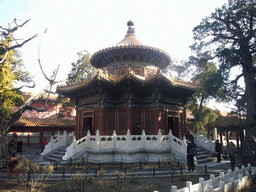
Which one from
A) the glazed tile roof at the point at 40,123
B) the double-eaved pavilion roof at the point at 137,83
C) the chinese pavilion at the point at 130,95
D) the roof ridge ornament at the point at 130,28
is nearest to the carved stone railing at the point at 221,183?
the chinese pavilion at the point at 130,95

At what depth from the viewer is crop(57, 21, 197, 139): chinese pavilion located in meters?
14.8

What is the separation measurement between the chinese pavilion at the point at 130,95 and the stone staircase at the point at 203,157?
2207mm

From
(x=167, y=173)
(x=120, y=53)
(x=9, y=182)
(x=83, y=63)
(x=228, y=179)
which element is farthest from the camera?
(x=83, y=63)

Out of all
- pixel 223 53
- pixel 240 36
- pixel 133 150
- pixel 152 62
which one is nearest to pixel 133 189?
pixel 133 150

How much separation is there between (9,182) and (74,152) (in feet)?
15.1

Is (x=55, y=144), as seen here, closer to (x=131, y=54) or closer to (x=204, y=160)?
(x=131, y=54)

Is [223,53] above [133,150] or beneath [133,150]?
above

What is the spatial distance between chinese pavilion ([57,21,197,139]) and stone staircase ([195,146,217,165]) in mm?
2207

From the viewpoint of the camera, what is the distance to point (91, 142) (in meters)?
13.9

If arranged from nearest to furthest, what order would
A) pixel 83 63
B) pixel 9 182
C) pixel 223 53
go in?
pixel 9 182
pixel 223 53
pixel 83 63

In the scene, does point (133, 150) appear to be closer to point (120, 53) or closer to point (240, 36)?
point (120, 53)

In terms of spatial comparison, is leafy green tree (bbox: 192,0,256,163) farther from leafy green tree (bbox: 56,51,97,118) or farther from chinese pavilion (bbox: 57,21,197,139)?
leafy green tree (bbox: 56,51,97,118)

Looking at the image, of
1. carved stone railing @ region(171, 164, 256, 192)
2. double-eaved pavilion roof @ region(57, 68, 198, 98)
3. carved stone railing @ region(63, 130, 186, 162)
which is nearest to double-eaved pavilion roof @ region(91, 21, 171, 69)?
double-eaved pavilion roof @ region(57, 68, 198, 98)

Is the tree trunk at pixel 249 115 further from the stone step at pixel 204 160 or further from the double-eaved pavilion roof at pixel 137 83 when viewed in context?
the double-eaved pavilion roof at pixel 137 83
